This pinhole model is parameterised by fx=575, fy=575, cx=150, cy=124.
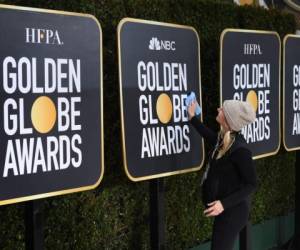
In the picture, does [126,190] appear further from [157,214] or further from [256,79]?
[256,79]

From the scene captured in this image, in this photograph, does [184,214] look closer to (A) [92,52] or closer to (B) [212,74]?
(B) [212,74]

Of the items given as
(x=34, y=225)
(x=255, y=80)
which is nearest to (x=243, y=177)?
(x=255, y=80)

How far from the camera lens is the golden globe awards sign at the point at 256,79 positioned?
407 centimetres

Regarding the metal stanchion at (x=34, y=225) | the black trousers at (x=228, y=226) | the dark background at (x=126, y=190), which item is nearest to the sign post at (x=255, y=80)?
the dark background at (x=126, y=190)

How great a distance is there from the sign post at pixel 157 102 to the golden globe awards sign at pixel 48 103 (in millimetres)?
277

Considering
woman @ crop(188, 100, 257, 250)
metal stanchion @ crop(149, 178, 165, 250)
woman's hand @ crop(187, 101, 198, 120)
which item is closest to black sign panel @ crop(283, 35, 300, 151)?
woman @ crop(188, 100, 257, 250)

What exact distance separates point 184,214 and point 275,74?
1334 mm

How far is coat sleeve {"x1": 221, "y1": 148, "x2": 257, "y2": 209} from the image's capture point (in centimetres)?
355

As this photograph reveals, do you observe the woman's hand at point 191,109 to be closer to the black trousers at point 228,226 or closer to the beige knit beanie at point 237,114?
the beige knit beanie at point 237,114

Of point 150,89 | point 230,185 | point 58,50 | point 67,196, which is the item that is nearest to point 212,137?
point 230,185

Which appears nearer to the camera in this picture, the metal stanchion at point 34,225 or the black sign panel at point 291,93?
the metal stanchion at point 34,225

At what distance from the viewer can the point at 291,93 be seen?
478 centimetres

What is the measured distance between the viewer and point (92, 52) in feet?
9.51

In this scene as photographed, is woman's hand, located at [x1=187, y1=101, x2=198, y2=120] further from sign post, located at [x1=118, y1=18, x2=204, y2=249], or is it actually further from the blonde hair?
the blonde hair
